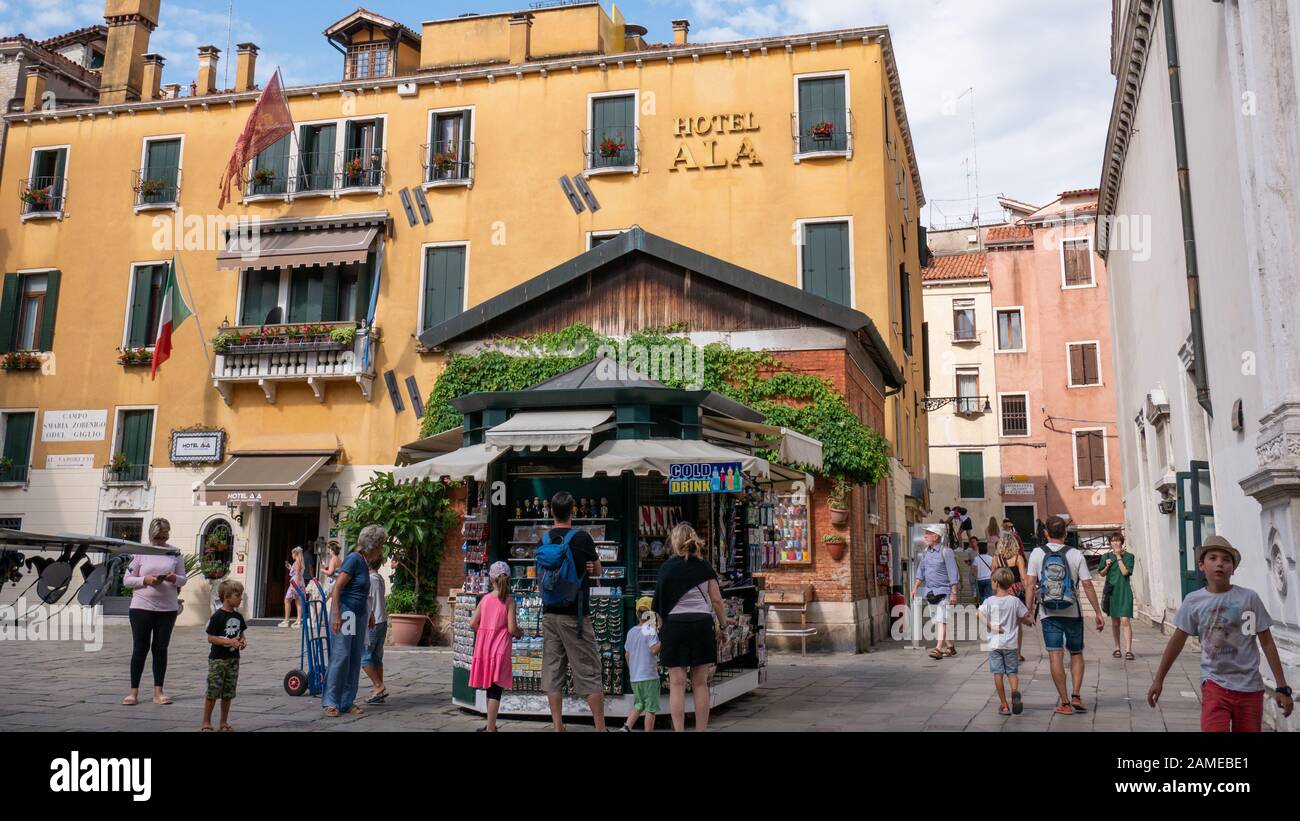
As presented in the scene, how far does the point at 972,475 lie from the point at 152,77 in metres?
31.2

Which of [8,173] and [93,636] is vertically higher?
[8,173]

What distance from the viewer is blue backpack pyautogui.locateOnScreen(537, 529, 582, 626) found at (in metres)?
7.84

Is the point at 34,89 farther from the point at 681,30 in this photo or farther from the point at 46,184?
the point at 681,30

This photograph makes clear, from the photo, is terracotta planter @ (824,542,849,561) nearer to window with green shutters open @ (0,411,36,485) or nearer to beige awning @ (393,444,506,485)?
beige awning @ (393,444,506,485)

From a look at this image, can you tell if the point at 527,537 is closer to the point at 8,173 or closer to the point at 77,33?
the point at 8,173

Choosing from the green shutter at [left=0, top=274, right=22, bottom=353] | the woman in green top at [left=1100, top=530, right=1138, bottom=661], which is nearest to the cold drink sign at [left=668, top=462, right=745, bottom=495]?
the woman in green top at [left=1100, top=530, right=1138, bottom=661]

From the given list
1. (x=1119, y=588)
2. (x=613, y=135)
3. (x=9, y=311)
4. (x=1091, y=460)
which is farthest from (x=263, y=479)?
(x=1091, y=460)

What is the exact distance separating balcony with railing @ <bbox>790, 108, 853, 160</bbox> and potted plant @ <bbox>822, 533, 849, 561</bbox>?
902 cm

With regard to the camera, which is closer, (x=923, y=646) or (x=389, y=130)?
(x=923, y=646)

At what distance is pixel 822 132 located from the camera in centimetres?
2059
